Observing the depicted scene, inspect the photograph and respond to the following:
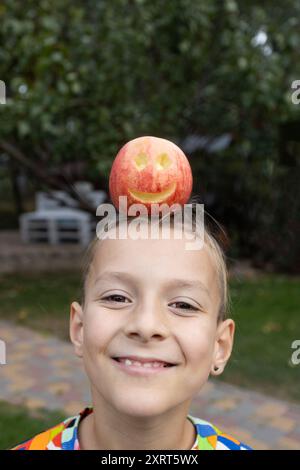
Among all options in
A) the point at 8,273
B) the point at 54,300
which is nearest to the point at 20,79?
the point at 54,300

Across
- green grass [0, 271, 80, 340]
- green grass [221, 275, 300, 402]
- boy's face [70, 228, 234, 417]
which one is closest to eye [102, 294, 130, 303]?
boy's face [70, 228, 234, 417]

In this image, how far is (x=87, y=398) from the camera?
4113 millimetres

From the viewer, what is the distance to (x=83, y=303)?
1.41 meters

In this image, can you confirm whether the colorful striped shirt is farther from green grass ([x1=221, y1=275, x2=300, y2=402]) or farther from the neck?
green grass ([x1=221, y1=275, x2=300, y2=402])

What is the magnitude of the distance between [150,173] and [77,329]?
19.3 inches

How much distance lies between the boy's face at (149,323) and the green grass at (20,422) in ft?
7.67

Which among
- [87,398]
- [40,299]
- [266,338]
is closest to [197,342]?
[87,398]

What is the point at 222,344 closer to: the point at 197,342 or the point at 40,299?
the point at 197,342

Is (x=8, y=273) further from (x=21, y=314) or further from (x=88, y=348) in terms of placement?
(x=88, y=348)

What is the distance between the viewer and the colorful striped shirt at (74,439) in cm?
145

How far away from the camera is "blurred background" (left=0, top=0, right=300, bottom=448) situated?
446cm

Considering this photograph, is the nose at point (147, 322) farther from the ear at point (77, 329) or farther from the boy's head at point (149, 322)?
the ear at point (77, 329)

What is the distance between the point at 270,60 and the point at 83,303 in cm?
513

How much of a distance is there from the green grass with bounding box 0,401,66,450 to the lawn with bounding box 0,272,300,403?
0.82 meters
